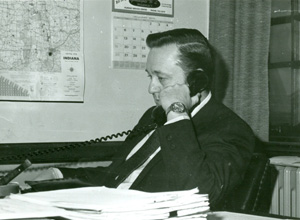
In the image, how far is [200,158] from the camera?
154 cm

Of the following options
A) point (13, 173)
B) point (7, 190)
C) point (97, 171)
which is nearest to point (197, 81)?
point (97, 171)

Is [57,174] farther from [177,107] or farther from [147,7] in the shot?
[147,7]

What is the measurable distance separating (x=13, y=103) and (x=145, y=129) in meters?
0.78

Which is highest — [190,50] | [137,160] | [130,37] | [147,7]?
[147,7]

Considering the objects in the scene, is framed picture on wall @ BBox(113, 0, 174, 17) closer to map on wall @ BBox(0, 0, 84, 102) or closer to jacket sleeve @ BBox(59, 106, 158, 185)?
map on wall @ BBox(0, 0, 84, 102)

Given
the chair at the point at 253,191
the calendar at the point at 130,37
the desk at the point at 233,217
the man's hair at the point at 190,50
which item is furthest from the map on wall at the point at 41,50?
the desk at the point at 233,217

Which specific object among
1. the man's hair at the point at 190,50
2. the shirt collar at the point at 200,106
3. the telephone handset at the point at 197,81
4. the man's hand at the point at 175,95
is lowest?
the shirt collar at the point at 200,106

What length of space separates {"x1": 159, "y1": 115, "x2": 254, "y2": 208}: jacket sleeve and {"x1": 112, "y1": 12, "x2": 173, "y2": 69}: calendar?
1.02 metres

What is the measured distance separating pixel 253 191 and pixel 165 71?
1.97ft

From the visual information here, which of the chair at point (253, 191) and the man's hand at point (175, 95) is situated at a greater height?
the man's hand at point (175, 95)

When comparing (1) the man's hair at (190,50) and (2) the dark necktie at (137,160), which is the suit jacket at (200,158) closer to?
(2) the dark necktie at (137,160)

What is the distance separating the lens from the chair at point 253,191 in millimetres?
1596

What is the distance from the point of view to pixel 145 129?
6.86ft

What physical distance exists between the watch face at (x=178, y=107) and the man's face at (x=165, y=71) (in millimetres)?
251
